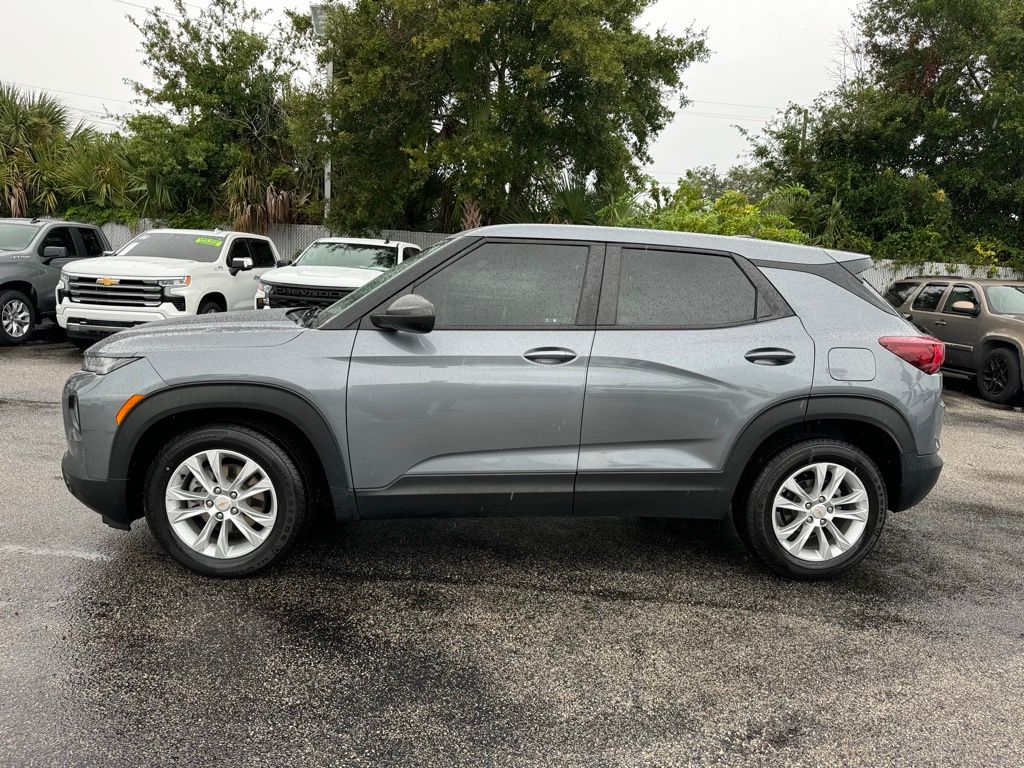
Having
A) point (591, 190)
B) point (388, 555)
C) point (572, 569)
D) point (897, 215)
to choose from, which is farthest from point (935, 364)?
point (897, 215)

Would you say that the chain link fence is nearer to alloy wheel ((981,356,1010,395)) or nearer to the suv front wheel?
the suv front wheel

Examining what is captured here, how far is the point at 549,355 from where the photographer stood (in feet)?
12.0

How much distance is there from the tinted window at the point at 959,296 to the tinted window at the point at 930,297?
17 centimetres

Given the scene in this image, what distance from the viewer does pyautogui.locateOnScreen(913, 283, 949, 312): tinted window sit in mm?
11805

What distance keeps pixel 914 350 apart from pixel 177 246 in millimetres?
→ 10151

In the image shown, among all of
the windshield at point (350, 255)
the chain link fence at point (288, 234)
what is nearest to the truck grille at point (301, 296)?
the windshield at point (350, 255)

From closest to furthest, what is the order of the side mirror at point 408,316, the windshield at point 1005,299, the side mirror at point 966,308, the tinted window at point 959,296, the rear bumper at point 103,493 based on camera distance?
the side mirror at point 408,316
the rear bumper at point 103,493
the windshield at point 1005,299
the side mirror at point 966,308
the tinted window at point 959,296

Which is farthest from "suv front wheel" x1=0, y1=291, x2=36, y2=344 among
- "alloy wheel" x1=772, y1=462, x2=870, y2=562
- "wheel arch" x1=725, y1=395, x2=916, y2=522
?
"alloy wheel" x1=772, y1=462, x2=870, y2=562

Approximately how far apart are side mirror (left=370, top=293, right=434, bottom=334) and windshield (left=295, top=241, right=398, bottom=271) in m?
7.90

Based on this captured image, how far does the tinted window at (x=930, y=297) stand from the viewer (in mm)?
11805

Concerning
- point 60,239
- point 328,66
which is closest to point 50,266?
point 60,239

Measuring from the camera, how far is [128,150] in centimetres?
1972

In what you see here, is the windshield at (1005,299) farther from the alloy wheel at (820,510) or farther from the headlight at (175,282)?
the headlight at (175,282)

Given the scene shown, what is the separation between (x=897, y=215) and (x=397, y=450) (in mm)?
19812
